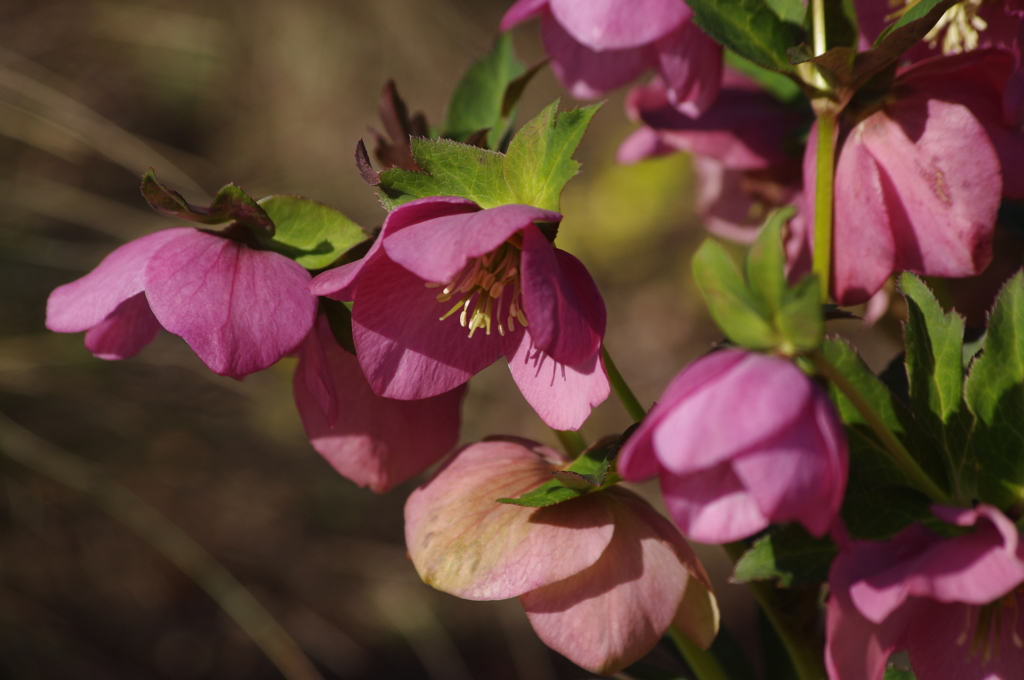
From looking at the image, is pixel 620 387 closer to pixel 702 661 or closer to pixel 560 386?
pixel 560 386

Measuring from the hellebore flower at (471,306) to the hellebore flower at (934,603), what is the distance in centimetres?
11

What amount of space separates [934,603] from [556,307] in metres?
0.19

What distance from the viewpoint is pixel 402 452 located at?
43 centimetres

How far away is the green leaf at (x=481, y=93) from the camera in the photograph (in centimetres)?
48

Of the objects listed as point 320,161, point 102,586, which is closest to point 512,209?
point 102,586

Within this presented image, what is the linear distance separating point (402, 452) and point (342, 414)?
4 cm

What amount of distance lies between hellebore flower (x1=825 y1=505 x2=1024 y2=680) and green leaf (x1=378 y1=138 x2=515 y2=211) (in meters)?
0.20

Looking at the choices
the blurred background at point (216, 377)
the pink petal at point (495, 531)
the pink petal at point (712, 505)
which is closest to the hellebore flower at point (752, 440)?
the pink petal at point (712, 505)

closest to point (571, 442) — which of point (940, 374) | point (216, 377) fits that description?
point (940, 374)

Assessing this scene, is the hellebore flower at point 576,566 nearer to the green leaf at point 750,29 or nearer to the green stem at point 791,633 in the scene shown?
the green stem at point 791,633

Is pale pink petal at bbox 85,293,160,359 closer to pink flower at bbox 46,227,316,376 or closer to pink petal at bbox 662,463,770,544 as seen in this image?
pink flower at bbox 46,227,316,376

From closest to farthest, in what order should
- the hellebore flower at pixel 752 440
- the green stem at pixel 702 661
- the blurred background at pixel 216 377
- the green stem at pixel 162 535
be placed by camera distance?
the hellebore flower at pixel 752 440
the green stem at pixel 702 661
the green stem at pixel 162 535
the blurred background at pixel 216 377

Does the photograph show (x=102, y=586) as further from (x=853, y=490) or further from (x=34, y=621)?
(x=853, y=490)

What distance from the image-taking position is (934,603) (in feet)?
1.10
